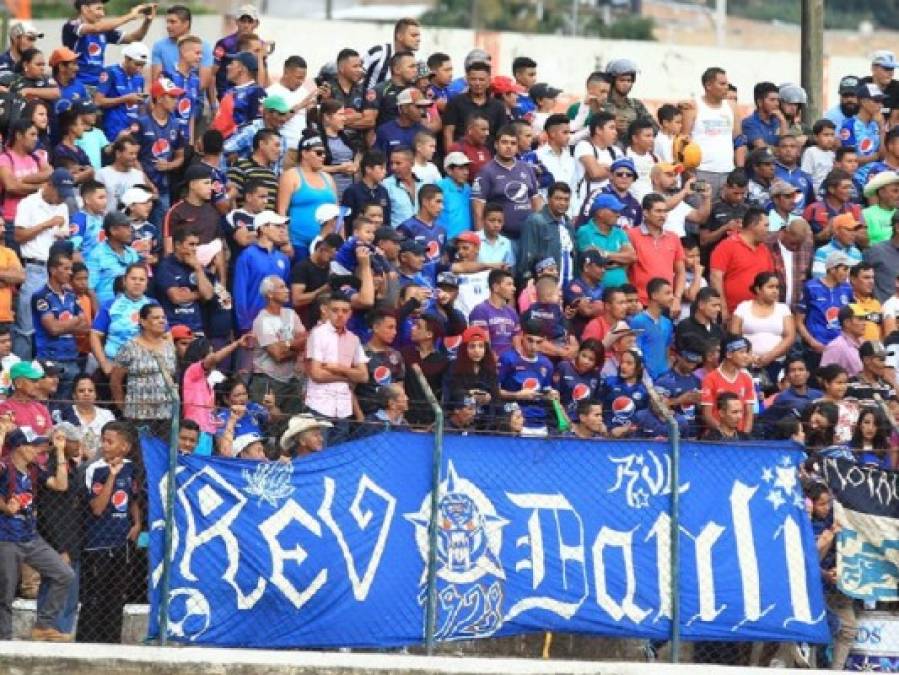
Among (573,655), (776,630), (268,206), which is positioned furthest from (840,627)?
(268,206)

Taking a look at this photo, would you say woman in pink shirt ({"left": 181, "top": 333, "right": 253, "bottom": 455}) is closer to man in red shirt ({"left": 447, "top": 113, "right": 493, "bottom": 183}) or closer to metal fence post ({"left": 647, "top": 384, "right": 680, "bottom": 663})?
metal fence post ({"left": 647, "top": 384, "right": 680, "bottom": 663})

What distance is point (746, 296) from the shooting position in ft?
64.7

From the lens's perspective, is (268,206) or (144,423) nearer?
(144,423)

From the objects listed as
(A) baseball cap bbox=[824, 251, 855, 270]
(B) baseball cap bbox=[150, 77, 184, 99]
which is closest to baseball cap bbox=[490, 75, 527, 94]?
(B) baseball cap bbox=[150, 77, 184, 99]

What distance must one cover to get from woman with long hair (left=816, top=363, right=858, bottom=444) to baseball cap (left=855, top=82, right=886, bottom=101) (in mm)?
5405

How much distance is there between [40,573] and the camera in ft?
47.9

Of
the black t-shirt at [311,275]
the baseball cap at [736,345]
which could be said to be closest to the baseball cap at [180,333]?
the black t-shirt at [311,275]

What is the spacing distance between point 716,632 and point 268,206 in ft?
19.5

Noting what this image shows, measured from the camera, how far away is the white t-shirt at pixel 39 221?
17.4 metres

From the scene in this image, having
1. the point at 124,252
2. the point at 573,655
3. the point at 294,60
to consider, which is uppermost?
the point at 294,60

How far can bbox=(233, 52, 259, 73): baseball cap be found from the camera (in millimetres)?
19938

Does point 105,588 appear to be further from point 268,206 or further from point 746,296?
point 746,296

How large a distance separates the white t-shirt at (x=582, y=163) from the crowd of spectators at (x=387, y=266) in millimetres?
26

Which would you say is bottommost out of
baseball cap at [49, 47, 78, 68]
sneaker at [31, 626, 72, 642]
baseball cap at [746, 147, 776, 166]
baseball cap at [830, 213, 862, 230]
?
sneaker at [31, 626, 72, 642]
